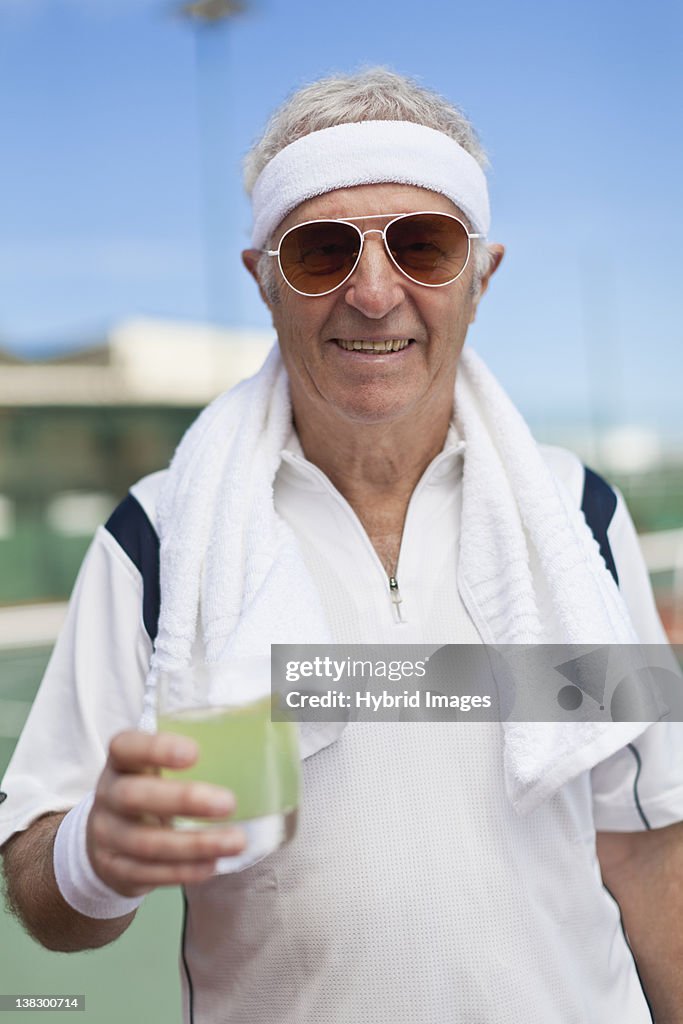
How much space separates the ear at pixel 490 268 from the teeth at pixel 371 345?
211 millimetres

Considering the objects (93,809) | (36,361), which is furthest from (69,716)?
(36,361)

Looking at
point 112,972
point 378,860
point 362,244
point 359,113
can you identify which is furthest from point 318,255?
point 112,972

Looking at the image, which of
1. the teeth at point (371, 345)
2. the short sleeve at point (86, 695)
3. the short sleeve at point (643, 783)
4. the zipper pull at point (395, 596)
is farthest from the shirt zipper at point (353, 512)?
the short sleeve at point (643, 783)

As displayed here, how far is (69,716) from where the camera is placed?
5.20ft

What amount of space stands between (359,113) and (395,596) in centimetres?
73

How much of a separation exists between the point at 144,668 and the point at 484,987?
2.06ft

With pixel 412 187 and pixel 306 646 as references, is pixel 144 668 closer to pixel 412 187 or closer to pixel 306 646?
pixel 306 646

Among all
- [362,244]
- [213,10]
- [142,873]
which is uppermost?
[213,10]

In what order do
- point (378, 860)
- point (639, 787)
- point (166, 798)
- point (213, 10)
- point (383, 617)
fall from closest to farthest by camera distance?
point (166, 798) < point (378, 860) < point (383, 617) < point (639, 787) < point (213, 10)

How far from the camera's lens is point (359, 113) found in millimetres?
1668

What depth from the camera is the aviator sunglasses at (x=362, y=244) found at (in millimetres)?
1571

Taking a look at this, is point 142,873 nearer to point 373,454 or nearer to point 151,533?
point 151,533

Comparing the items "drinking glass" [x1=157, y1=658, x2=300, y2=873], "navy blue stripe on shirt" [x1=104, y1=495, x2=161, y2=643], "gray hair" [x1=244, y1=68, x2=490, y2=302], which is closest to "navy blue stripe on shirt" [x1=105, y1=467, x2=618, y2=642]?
"navy blue stripe on shirt" [x1=104, y1=495, x2=161, y2=643]

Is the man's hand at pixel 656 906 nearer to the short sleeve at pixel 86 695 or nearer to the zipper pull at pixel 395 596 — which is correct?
the zipper pull at pixel 395 596
